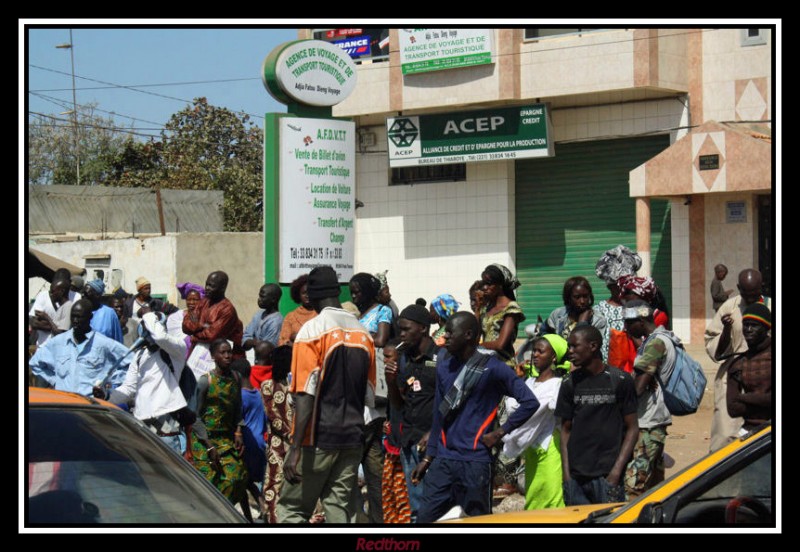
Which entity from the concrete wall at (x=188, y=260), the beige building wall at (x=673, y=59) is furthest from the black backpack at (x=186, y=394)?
the concrete wall at (x=188, y=260)

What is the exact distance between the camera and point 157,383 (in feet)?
26.2

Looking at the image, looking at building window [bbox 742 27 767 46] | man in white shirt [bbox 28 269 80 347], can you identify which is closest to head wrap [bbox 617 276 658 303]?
man in white shirt [bbox 28 269 80 347]

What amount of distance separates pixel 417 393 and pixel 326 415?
1.76m

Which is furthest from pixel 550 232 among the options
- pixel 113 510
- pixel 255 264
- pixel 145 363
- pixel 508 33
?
pixel 113 510

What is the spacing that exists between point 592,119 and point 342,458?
52.8 ft

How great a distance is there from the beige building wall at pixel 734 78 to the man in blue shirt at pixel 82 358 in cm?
1380

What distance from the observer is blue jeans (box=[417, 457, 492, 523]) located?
634 cm

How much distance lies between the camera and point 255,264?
2798cm

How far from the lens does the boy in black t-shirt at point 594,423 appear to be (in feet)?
21.9

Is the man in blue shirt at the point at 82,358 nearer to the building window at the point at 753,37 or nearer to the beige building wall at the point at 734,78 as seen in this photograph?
the beige building wall at the point at 734,78

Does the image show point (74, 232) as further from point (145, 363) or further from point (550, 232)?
point (145, 363)

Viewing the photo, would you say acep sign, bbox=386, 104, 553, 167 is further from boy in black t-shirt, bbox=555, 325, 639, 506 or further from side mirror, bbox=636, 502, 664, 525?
side mirror, bbox=636, 502, 664, 525

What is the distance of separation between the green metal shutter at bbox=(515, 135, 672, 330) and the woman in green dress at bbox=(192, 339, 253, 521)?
13.8 m

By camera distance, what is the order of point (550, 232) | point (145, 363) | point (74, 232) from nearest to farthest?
point (145, 363) < point (550, 232) < point (74, 232)
